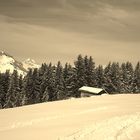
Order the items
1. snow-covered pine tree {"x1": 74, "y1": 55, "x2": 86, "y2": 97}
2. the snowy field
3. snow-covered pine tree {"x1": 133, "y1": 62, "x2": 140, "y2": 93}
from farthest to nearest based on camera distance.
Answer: snow-covered pine tree {"x1": 133, "y1": 62, "x2": 140, "y2": 93}
snow-covered pine tree {"x1": 74, "y1": 55, "x2": 86, "y2": 97}
the snowy field

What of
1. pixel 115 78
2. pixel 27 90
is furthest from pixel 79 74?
pixel 27 90

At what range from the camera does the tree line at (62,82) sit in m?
86.2

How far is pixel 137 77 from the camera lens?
311 ft

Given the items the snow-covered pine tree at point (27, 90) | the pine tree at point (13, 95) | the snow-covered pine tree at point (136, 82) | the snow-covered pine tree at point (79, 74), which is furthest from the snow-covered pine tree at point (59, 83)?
the snow-covered pine tree at point (136, 82)

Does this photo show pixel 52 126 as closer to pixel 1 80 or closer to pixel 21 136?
pixel 21 136

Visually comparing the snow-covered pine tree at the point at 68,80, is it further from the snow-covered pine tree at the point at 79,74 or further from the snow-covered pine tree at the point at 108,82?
the snow-covered pine tree at the point at 108,82

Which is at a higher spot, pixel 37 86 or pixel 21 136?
pixel 21 136

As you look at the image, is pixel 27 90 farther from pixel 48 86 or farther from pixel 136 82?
pixel 136 82

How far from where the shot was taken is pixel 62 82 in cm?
8894

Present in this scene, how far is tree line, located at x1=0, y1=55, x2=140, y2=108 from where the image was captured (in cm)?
8625

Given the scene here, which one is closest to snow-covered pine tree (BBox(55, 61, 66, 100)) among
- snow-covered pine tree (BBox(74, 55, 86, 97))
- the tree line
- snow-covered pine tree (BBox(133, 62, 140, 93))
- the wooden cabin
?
the tree line

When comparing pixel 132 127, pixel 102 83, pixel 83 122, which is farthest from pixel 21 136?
pixel 102 83

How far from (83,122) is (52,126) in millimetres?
1909

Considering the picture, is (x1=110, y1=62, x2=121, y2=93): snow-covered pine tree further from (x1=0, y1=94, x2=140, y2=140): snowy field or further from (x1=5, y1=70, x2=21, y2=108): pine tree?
(x1=0, y1=94, x2=140, y2=140): snowy field
